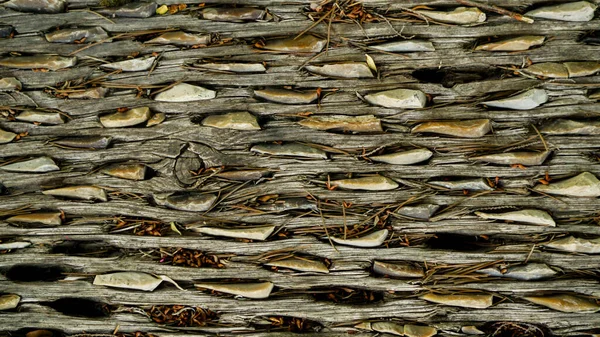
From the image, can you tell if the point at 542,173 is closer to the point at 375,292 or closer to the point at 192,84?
the point at 375,292

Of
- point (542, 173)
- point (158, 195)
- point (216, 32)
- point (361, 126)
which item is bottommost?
point (158, 195)

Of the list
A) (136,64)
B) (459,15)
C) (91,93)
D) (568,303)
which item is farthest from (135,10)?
(568,303)

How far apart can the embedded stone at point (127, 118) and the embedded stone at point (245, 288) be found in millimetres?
957

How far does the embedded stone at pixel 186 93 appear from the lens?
8.94 feet

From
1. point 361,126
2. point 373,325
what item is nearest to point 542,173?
point 361,126

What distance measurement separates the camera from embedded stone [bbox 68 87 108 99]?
2.79 m

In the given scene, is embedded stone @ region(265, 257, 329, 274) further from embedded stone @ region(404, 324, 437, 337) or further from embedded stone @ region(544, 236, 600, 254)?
embedded stone @ region(544, 236, 600, 254)

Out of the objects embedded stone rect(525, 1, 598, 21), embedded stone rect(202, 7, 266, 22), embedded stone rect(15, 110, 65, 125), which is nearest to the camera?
embedded stone rect(525, 1, 598, 21)

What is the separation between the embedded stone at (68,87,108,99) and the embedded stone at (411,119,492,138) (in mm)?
1691

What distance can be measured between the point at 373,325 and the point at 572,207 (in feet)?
3.94

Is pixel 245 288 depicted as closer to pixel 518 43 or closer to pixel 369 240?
pixel 369 240

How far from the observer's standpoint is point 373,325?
270 cm

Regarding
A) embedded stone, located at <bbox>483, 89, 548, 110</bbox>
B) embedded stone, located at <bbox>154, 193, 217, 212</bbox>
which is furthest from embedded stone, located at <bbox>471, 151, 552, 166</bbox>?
embedded stone, located at <bbox>154, 193, 217, 212</bbox>

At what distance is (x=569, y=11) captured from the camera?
2.61 m
